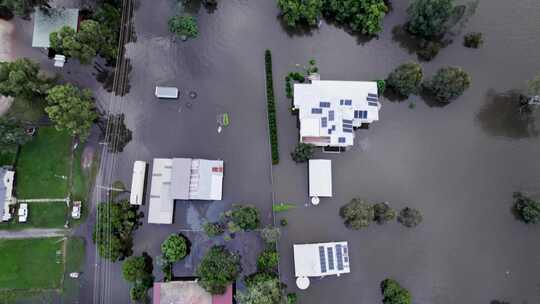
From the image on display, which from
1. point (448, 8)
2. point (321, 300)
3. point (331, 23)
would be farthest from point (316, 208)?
point (448, 8)

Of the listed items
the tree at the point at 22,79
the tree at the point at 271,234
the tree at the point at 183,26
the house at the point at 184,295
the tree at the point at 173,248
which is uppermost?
the tree at the point at 183,26

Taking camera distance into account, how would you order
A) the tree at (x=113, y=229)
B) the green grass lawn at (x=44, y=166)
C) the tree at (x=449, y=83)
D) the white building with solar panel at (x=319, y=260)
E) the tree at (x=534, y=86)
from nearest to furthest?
the white building with solar panel at (x=319, y=260) < the tree at (x=113, y=229) < the tree at (x=534, y=86) < the tree at (x=449, y=83) < the green grass lawn at (x=44, y=166)

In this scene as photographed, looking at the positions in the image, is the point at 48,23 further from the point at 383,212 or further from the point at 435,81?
the point at 435,81

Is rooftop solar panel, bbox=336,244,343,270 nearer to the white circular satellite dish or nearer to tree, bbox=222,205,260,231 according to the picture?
the white circular satellite dish

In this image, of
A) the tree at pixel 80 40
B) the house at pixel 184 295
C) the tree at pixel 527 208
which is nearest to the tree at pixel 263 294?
the house at pixel 184 295

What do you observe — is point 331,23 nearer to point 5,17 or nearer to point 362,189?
point 362,189

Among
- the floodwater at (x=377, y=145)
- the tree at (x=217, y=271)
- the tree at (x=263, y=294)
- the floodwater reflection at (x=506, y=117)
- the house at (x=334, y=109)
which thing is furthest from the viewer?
the floodwater reflection at (x=506, y=117)

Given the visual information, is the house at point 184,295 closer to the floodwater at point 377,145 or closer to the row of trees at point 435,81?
the floodwater at point 377,145

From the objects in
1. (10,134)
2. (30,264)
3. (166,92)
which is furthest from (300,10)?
(30,264)
